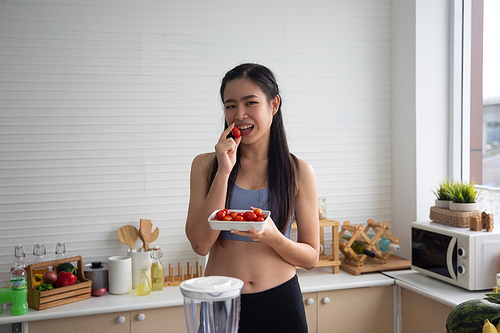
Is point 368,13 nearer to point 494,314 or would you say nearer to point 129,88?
point 129,88

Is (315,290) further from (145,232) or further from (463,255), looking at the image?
(145,232)

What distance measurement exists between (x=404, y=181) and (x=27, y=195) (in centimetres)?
243

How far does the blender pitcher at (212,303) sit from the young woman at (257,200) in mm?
372

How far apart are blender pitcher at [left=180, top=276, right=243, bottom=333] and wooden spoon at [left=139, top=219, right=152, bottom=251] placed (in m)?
1.60

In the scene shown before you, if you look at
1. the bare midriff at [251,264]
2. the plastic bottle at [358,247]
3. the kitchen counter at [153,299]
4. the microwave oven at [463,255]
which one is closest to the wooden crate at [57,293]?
the kitchen counter at [153,299]

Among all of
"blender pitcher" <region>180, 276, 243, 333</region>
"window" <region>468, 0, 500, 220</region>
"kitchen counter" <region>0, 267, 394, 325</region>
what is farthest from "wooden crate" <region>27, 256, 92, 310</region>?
"window" <region>468, 0, 500, 220</region>

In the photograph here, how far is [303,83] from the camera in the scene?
2.85m

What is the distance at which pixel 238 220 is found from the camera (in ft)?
3.50

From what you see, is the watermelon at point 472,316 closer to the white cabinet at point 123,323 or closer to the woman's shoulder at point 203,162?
the woman's shoulder at point 203,162

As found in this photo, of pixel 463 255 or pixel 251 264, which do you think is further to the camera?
pixel 463 255

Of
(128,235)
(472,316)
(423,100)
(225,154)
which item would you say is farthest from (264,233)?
(423,100)

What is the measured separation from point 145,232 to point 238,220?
5.04 feet

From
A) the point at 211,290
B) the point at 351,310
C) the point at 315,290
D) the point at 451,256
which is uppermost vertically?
the point at 211,290

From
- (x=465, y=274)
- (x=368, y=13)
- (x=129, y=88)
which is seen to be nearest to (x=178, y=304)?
(x=129, y=88)
